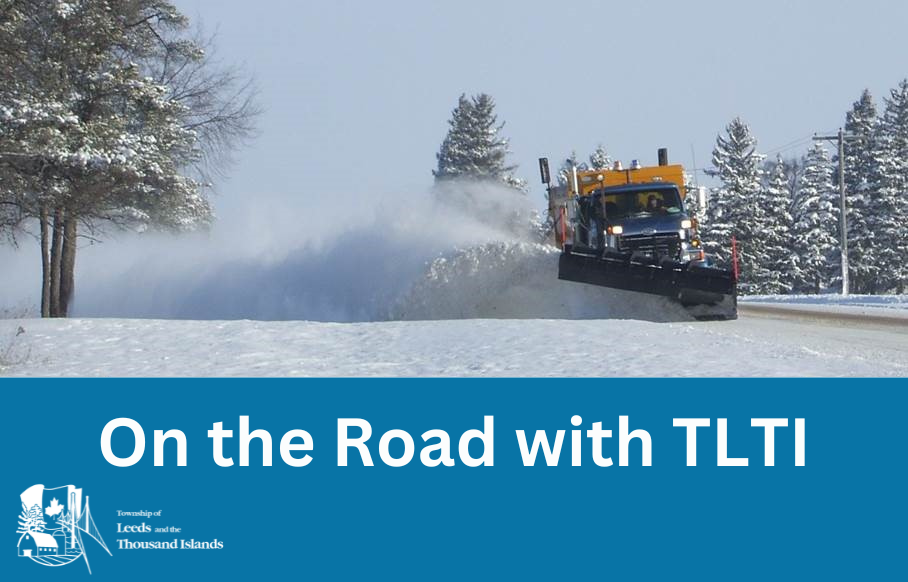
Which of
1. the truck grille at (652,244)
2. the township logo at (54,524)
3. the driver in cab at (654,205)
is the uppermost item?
the driver in cab at (654,205)

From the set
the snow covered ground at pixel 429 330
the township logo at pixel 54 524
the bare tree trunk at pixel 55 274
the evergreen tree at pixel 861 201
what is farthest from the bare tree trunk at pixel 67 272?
the evergreen tree at pixel 861 201

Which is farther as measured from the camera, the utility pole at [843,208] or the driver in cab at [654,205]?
the utility pole at [843,208]

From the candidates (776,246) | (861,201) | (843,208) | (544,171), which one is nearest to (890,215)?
(861,201)

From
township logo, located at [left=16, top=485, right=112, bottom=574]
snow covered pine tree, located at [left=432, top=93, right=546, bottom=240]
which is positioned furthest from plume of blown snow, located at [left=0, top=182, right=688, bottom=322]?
snow covered pine tree, located at [left=432, top=93, right=546, bottom=240]

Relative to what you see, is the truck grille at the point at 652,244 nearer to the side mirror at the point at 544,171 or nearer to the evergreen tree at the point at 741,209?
the side mirror at the point at 544,171

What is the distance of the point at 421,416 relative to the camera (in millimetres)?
7270

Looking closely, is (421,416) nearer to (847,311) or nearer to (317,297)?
(317,297)

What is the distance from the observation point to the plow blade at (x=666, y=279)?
747 inches

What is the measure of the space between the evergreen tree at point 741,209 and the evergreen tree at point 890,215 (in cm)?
600

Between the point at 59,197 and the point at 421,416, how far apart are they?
15713 millimetres

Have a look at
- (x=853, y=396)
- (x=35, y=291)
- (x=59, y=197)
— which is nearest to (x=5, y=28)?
(x=59, y=197)

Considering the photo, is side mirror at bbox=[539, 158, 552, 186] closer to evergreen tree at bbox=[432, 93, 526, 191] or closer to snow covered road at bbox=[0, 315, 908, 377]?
snow covered road at bbox=[0, 315, 908, 377]

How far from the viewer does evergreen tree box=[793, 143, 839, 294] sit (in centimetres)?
6109

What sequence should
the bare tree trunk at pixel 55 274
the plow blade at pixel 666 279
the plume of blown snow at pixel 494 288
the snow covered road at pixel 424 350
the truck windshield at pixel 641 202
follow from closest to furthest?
the snow covered road at pixel 424 350 → the plow blade at pixel 666 279 → the plume of blown snow at pixel 494 288 → the truck windshield at pixel 641 202 → the bare tree trunk at pixel 55 274
